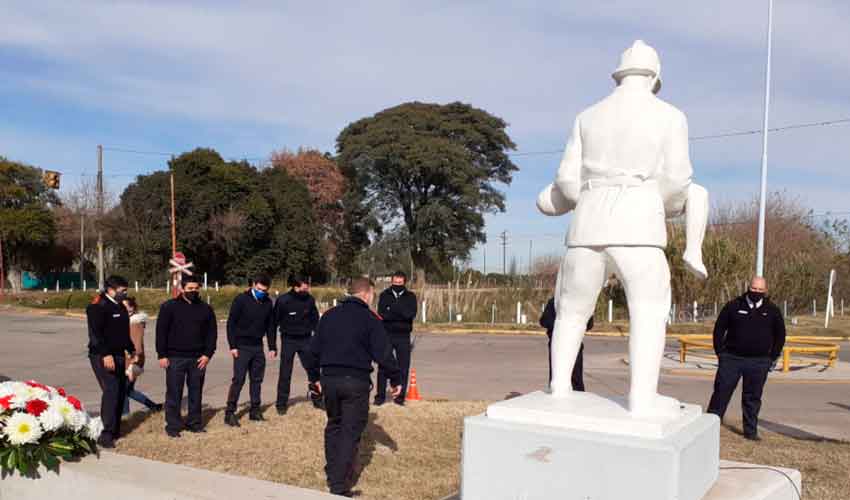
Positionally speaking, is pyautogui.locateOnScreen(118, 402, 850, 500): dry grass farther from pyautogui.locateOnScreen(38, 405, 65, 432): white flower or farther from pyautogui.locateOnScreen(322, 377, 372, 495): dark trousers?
pyautogui.locateOnScreen(38, 405, 65, 432): white flower

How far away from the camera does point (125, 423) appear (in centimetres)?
804

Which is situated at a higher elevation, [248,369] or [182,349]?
[182,349]

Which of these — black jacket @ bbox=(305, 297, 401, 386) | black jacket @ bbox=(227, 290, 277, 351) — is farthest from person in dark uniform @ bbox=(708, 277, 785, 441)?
black jacket @ bbox=(227, 290, 277, 351)

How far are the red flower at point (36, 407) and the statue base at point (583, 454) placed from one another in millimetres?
2924

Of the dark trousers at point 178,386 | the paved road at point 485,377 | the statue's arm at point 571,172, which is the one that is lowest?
the paved road at point 485,377

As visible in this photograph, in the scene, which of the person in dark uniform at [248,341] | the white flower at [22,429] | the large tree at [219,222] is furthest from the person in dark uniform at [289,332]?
the large tree at [219,222]

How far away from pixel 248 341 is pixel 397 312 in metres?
2.15

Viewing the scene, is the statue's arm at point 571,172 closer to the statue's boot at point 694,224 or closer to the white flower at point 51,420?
the statue's boot at point 694,224

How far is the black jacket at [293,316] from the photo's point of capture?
8781 millimetres

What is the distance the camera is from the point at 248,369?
27.3ft

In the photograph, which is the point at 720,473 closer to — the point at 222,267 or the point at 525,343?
the point at 525,343

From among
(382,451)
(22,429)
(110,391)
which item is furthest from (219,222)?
(22,429)

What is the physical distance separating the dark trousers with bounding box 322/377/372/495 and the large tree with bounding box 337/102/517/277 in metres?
33.3

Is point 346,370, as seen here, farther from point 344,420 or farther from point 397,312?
point 397,312
